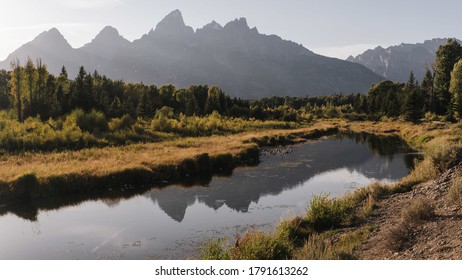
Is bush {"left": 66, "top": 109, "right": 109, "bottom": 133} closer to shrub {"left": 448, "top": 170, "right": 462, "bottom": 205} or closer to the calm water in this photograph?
the calm water

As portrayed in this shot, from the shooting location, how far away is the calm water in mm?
18141

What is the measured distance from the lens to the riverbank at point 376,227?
1234 cm

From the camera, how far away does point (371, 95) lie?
14175cm

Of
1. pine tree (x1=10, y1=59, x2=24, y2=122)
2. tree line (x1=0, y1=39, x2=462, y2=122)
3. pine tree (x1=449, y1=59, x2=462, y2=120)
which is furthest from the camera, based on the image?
tree line (x1=0, y1=39, x2=462, y2=122)

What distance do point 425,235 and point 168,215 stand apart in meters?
14.9

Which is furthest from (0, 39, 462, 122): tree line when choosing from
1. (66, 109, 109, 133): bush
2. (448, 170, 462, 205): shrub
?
(448, 170, 462, 205): shrub

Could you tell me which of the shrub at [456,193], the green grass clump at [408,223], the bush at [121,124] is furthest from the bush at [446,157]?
the bush at [121,124]

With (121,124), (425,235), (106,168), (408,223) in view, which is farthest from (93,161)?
(425,235)

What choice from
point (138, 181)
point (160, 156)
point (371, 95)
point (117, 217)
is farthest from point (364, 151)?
point (371, 95)

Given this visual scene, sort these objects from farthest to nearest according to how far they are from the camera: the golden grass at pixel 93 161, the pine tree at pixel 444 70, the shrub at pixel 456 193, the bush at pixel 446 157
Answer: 1. the pine tree at pixel 444 70
2. the golden grass at pixel 93 161
3. the bush at pixel 446 157
4. the shrub at pixel 456 193

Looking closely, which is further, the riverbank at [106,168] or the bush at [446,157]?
the riverbank at [106,168]

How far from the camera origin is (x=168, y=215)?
23.9 m

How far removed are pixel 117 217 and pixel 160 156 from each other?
49.4 feet

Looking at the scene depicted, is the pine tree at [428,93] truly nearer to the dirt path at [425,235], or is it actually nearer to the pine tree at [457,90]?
the pine tree at [457,90]
